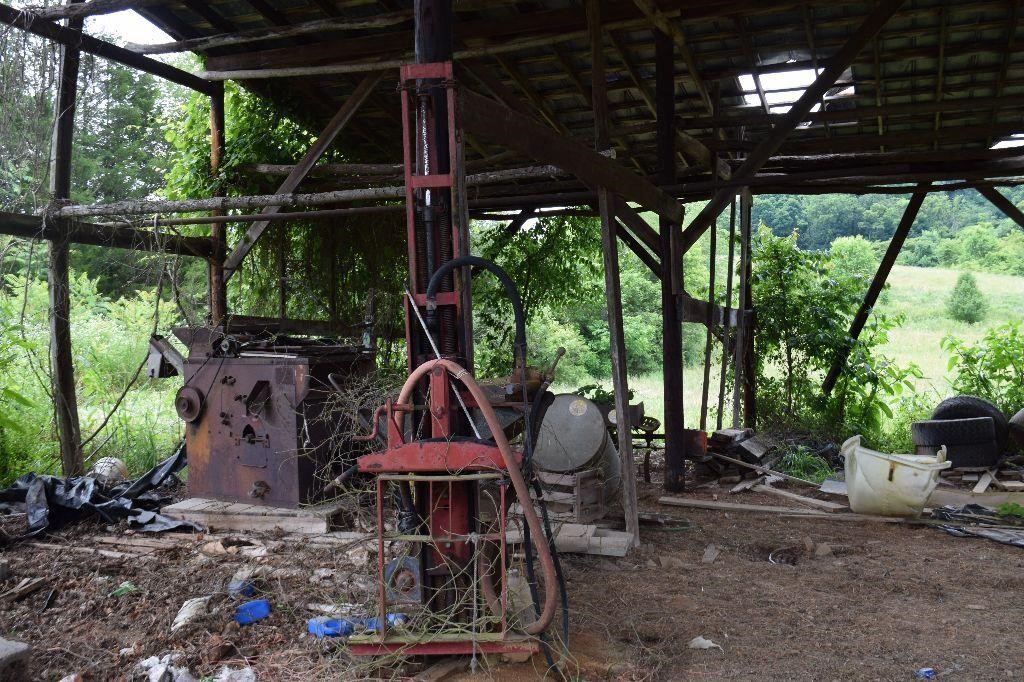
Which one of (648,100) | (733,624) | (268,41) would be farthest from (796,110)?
(268,41)

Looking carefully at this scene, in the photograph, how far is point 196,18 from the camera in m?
8.83

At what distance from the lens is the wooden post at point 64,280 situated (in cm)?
733

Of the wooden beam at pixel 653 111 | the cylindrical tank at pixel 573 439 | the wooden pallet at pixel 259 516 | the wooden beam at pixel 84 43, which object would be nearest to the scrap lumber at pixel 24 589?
the wooden pallet at pixel 259 516

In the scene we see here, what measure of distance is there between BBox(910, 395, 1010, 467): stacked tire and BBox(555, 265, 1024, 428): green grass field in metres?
9.33

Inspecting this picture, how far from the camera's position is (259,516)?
632 centimetres

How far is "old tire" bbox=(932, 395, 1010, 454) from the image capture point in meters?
9.72

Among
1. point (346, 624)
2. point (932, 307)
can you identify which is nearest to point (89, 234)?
point (346, 624)

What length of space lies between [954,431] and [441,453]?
813 centimetres

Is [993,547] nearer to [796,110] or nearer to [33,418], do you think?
[796,110]

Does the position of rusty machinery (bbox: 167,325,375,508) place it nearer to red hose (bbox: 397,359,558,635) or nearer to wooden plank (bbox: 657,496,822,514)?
red hose (bbox: 397,359,558,635)

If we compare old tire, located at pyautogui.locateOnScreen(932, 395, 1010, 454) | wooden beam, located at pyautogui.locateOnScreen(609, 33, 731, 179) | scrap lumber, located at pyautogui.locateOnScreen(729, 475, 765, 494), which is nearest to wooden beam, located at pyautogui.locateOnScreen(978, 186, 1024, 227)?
old tire, located at pyautogui.locateOnScreen(932, 395, 1010, 454)

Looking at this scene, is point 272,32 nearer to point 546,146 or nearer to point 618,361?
point 546,146

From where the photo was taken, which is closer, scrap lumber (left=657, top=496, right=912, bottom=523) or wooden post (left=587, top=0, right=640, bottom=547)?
wooden post (left=587, top=0, right=640, bottom=547)

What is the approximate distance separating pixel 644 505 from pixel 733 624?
3.34 metres
